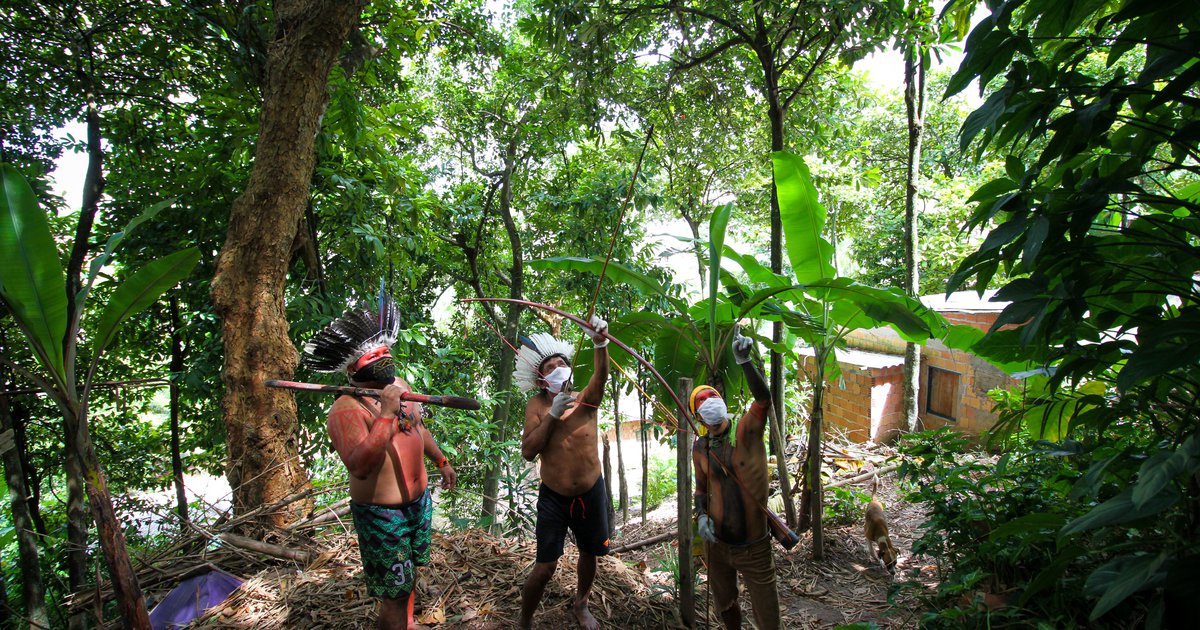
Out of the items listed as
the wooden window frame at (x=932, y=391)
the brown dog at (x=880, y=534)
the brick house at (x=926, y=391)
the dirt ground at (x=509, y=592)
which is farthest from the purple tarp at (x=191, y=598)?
the wooden window frame at (x=932, y=391)

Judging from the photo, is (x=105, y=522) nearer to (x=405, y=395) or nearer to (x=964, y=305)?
(x=405, y=395)

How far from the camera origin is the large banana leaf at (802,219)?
11.4ft

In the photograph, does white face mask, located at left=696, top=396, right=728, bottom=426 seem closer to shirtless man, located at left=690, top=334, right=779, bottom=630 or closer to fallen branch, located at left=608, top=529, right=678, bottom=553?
shirtless man, located at left=690, top=334, right=779, bottom=630

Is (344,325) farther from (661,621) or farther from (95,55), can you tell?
(95,55)

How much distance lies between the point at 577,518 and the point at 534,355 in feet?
3.02

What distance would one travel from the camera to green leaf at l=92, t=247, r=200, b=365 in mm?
2182

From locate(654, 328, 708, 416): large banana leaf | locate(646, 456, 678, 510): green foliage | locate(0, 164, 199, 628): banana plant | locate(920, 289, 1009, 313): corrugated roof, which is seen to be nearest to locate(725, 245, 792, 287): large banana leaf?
locate(654, 328, 708, 416): large banana leaf

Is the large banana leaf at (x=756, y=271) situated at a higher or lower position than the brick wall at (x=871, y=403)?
higher

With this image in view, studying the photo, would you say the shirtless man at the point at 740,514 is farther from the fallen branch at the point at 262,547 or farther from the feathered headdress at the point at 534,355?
the fallen branch at the point at 262,547

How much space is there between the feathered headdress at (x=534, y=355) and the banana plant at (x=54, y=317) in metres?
1.70

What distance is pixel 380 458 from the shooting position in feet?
7.86

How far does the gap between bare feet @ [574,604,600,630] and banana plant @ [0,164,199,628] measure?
77.0 inches

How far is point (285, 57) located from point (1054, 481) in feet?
15.9

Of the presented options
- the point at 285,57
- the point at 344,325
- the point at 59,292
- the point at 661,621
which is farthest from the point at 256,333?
the point at 661,621
